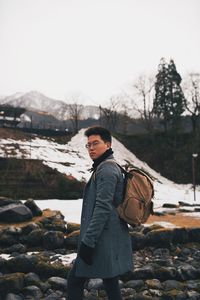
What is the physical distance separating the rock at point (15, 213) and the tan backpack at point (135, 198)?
30.4 feet

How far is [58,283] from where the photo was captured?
540cm

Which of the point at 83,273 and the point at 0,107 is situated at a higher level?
the point at 0,107

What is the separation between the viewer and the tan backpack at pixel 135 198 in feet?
10.0

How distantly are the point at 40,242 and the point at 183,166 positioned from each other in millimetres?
29411

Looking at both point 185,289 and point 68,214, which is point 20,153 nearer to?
point 68,214

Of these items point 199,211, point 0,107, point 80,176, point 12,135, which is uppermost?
point 0,107

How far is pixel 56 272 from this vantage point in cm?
598

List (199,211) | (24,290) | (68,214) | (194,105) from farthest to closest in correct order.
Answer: (194,105), (199,211), (68,214), (24,290)

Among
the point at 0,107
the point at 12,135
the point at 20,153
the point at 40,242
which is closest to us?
the point at 40,242

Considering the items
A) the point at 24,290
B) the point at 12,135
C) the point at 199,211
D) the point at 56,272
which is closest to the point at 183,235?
the point at 56,272

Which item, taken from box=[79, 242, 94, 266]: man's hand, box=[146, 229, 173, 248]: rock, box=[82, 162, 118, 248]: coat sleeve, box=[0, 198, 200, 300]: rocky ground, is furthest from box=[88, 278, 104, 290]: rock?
box=[146, 229, 173, 248]: rock

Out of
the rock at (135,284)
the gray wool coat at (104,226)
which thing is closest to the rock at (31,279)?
the rock at (135,284)

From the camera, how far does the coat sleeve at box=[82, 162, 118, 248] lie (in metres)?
2.79

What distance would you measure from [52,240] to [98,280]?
10.2 ft
